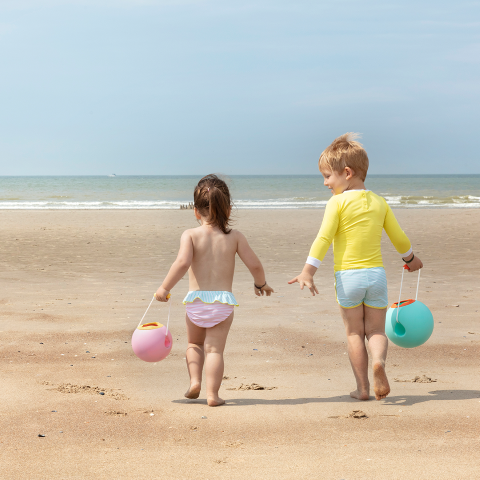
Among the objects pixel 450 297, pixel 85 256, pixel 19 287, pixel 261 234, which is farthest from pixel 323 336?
pixel 261 234

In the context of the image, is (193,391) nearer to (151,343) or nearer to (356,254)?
(151,343)

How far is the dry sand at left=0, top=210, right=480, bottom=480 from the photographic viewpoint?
2.62 metres

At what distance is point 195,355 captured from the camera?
3.70m

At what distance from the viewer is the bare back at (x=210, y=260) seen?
3.67 m

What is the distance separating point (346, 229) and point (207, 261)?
0.91 m

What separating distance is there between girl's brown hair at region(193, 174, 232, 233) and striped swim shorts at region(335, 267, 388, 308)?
0.81m

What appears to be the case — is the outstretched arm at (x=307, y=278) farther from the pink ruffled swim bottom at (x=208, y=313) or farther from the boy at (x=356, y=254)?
the pink ruffled swim bottom at (x=208, y=313)

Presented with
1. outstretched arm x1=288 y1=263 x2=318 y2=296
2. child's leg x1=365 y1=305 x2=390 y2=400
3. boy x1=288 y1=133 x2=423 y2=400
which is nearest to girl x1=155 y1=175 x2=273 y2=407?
outstretched arm x1=288 y1=263 x2=318 y2=296

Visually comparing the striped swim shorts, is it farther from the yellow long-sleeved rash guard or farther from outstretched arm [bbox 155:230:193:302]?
outstretched arm [bbox 155:230:193:302]

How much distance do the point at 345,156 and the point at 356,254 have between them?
0.64 metres

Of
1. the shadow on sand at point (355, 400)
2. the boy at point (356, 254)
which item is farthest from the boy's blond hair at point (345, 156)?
the shadow on sand at point (355, 400)

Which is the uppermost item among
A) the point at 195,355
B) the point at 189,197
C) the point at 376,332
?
the point at 376,332

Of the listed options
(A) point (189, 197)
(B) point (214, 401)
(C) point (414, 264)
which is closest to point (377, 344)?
(C) point (414, 264)

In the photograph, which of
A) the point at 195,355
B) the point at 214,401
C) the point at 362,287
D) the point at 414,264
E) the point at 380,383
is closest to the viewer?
the point at 380,383
